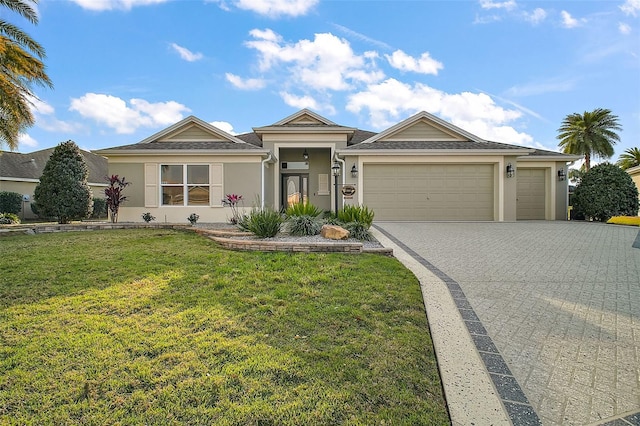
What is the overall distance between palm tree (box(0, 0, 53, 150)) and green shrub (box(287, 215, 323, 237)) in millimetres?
10037

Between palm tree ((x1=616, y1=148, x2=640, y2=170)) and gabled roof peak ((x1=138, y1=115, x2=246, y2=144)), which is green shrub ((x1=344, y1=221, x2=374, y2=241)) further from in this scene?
palm tree ((x1=616, y1=148, x2=640, y2=170))

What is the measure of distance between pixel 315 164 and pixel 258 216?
9093 millimetres

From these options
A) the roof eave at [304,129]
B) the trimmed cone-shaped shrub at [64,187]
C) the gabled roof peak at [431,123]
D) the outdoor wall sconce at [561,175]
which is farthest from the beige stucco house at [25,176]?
the outdoor wall sconce at [561,175]

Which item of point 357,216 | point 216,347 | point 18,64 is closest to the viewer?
point 216,347

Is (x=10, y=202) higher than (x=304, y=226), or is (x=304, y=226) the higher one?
(x=10, y=202)

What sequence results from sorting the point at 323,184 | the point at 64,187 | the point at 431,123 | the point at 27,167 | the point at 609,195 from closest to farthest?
1. the point at 64,187
2. the point at 609,195
3. the point at 431,123
4. the point at 323,184
5. the point at 27,167

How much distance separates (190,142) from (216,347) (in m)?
13.4

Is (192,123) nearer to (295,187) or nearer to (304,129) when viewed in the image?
(304,129)

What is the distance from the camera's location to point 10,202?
19219 millimetres

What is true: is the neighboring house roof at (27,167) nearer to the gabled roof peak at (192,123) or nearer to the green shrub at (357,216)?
the gabled roof peak at (192,123)

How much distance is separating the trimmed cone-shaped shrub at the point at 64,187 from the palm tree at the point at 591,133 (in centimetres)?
3205

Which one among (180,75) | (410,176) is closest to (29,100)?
(180,75)

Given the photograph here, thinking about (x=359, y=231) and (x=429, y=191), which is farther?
(x=429, y=191)

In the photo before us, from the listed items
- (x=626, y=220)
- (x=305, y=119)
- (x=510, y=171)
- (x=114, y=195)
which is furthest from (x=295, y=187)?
(x=626, y=220)
